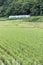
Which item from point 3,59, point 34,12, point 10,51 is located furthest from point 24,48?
point 34,12

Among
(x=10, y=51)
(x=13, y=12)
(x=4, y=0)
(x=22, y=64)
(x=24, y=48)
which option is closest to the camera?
(x=22, y=64)

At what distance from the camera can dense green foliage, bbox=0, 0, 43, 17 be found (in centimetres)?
4020

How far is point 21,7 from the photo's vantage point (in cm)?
4259

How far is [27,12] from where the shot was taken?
42562 mm

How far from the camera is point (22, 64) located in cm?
759

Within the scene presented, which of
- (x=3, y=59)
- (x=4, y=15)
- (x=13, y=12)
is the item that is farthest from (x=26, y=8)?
(x=3, y=59)

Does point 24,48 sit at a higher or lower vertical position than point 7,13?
higher

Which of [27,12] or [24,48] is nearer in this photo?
[24,48]

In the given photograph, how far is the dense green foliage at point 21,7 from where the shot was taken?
40197 mm

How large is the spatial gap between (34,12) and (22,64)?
1305 inches

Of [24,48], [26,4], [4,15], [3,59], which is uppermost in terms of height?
[3,59]

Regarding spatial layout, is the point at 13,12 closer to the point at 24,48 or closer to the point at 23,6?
the point at 23,6

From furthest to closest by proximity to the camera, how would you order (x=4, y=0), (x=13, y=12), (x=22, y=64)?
1. (x=4, y=0)
2. (x=13, y=12)
3. (x=22, y=64)

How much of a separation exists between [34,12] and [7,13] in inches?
292
